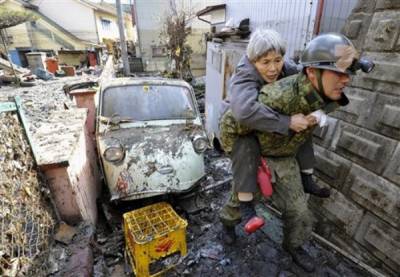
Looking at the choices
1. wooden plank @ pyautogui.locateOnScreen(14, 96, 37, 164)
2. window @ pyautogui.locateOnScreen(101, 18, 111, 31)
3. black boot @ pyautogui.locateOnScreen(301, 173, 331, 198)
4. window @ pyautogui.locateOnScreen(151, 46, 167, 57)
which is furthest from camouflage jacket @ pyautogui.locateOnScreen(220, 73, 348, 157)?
window @ pyautogui.locateOnScreen(101, 18, 111, 31)

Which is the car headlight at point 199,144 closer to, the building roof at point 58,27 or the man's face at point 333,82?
the man's face at point 333,82

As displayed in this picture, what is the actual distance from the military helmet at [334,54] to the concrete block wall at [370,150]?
0.70 metres

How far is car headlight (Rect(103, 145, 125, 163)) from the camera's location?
305 centimetres

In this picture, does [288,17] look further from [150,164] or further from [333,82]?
[150,164]

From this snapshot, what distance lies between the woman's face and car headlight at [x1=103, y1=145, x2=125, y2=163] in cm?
201

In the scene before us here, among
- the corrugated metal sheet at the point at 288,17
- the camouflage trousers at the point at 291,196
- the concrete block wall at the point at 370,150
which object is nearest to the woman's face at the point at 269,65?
the camouflage trousers at the point at 291,196

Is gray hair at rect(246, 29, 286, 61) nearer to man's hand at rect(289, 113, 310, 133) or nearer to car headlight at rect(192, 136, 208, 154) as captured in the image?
man's hand at rect(289, 113, 310, 133)

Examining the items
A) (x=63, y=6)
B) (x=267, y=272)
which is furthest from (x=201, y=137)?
(x=63, y=6)

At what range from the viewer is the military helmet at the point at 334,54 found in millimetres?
1470

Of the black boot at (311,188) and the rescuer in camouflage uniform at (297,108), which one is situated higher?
the rescuer in camouflage uniform at (297,108)

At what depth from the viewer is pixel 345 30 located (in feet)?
7.57

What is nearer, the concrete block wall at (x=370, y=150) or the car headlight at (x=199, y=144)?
the concrete block wall at (x=370, y=150)

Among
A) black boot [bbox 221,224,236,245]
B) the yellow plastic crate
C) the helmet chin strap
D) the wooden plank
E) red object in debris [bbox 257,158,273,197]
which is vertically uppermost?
the helmet chin strap

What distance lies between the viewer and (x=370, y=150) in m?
2.11
